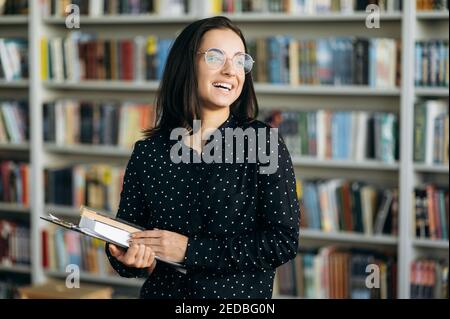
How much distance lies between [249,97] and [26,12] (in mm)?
2496

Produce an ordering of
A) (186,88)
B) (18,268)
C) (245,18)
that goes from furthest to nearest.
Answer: (18,268)
(245,18)
(186,88)

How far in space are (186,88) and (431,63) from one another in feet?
5.89

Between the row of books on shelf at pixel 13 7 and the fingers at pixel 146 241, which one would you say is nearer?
the fingers at pixel 146 241

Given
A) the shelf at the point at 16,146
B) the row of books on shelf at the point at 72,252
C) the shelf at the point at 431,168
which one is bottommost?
the row of books on shelf at the point at 72,252

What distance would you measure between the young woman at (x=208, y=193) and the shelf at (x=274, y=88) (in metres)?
1.69

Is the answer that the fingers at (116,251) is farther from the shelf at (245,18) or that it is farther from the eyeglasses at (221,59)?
the shelf at (245,18)

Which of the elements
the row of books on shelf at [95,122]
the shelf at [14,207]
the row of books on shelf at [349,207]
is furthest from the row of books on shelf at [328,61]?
the shelf at [14,207]

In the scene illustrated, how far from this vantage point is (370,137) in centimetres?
315

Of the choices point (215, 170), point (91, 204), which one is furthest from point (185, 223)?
→ point (91, 204)

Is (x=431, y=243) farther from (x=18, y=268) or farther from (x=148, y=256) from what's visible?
(x=18, y=268)

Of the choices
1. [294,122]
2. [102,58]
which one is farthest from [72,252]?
[294,122]

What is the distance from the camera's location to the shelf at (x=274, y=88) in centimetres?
312

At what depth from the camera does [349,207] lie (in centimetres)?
319

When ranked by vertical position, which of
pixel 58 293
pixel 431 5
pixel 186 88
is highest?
pixel 431 5
